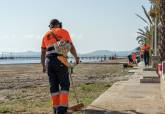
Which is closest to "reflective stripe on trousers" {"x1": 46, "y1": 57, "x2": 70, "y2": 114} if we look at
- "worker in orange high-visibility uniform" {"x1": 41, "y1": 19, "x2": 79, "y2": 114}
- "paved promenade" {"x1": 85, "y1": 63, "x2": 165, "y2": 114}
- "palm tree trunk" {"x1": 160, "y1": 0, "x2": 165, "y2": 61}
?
"worker in orange high-visibility uniform" {"x1": 41, "y1": 19, "x2": 79, "y2": 114}

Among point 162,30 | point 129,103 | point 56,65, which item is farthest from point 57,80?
point 162,30

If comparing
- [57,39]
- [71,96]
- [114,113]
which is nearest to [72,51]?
[57,39]

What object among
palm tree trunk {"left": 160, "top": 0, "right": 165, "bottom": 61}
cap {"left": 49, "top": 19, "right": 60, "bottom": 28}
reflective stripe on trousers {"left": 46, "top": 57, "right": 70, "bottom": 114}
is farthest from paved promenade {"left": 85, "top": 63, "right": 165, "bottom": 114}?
palm tree trunk {"left": 160, "top": 0, "right": 165, "bottom": 61}

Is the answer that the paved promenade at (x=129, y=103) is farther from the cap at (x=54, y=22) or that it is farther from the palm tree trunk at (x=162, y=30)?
the palm tree trunk at (x=162, y=30)

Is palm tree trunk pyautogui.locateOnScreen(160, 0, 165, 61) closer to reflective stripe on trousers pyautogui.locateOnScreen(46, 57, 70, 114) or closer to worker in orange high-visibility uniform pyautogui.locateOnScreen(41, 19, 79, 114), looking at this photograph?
worker in orange high-visibility uniform pyautogui.locateOnScreen(41, 19, 79, 114)

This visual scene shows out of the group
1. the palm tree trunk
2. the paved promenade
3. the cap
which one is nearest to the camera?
the paved promenade

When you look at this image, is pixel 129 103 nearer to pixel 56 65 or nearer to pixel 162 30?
pixel 56 65

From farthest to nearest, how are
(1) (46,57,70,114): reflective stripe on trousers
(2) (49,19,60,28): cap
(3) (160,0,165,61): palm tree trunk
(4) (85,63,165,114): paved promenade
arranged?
(3) (160,0,165,61): palm tree trunk < (2) (49,19,60,28): cap < (1) (46,57,70,114): reflective stripe on trousers < (4) (85,63,165,114): paved promenade

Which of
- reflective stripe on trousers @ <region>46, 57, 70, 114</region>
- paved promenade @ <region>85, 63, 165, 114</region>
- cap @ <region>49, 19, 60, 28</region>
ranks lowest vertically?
paved promenade @ <region>85, 63, 165, 114</region>

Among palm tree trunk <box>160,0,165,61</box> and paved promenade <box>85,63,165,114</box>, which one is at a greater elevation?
palm tree trunk <box>160,0,165,61</box>

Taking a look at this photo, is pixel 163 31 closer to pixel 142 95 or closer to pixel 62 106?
pixel 142 95

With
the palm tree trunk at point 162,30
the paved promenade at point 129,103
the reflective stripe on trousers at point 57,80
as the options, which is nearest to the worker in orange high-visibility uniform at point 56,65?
the reflective stripe on trousers at point 57,80

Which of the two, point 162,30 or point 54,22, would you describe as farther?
point 162,30

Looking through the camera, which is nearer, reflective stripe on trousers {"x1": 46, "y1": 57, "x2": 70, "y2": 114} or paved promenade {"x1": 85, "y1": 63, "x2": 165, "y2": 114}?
paved promenade {"x1": 85, "y1": 63, "x2": 165, "y2": 114}
